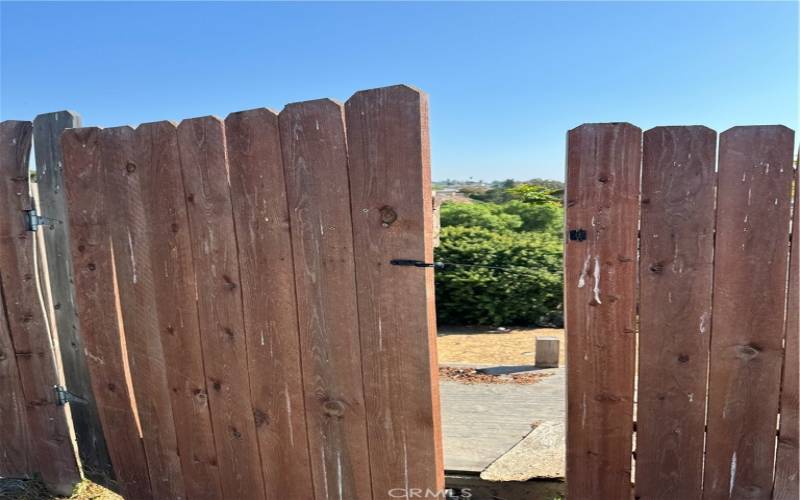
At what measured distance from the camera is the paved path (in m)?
3.13

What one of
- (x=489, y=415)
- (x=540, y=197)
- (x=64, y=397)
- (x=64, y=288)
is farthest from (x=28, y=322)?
(x=540, y=197)

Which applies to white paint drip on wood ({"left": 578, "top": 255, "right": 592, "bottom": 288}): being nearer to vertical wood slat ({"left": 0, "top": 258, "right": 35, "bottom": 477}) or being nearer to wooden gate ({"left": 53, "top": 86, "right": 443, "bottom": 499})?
wooden gate ({"left": 53, "top": 86, "right": 443, "bottom": 499})

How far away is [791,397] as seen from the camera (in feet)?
6.14

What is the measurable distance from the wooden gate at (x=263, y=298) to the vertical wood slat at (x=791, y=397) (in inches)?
47.7

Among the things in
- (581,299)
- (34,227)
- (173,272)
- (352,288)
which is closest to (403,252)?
(352,288)

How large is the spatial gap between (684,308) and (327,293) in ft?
4.25

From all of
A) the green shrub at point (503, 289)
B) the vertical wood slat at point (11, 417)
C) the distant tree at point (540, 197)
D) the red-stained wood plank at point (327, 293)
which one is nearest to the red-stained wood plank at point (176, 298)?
the red-stained wood plank at point (327, 293)

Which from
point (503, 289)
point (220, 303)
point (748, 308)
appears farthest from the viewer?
point (503, 289)

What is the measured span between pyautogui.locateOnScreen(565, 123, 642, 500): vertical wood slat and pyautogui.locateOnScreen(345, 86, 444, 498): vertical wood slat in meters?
0.52

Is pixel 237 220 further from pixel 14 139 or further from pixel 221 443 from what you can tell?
pixel 14 139

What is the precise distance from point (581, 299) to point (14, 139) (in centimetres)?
278

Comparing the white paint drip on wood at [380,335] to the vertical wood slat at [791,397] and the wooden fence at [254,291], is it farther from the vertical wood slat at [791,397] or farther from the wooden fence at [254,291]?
the vertical wood slat at [791,397]

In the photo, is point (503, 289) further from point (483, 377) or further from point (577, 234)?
point (577, 234)

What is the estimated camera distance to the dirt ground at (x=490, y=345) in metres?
6.75
